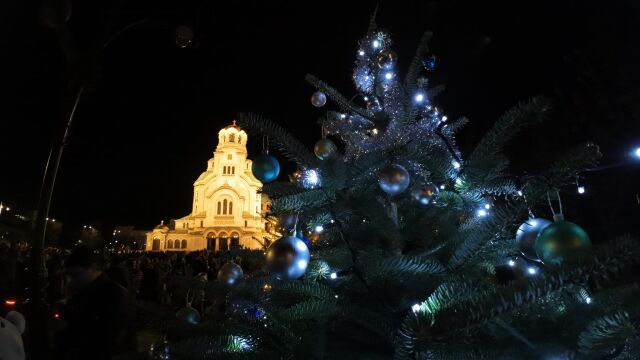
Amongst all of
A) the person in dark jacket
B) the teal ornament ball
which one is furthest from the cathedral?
the teal ornament ball

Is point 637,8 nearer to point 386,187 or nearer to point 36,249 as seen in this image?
point 386,187

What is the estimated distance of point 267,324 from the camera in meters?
1.54

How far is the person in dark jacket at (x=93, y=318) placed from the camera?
10.3ft

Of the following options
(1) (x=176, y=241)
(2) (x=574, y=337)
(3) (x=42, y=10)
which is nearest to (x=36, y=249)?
(3) (x=42, y=10)

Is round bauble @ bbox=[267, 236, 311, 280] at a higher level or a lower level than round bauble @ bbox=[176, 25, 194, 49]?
lower

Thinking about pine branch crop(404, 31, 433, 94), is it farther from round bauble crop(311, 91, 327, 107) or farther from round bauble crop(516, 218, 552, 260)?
round bauble crop(311, 91, 327, 107)

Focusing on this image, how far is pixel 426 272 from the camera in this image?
4.54ft

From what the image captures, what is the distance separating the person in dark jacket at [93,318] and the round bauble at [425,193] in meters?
2.95

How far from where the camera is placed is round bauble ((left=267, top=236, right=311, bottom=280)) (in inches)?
52.0

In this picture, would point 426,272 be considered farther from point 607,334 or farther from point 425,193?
point 607,334

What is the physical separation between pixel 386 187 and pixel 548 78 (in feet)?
33.3

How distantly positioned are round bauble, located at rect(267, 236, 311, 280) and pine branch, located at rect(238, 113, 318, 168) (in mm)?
380

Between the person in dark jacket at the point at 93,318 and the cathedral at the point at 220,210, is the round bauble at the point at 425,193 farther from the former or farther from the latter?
the cathedral at the point at 220,210

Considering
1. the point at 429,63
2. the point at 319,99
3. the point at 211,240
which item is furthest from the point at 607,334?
the point at 211,240
